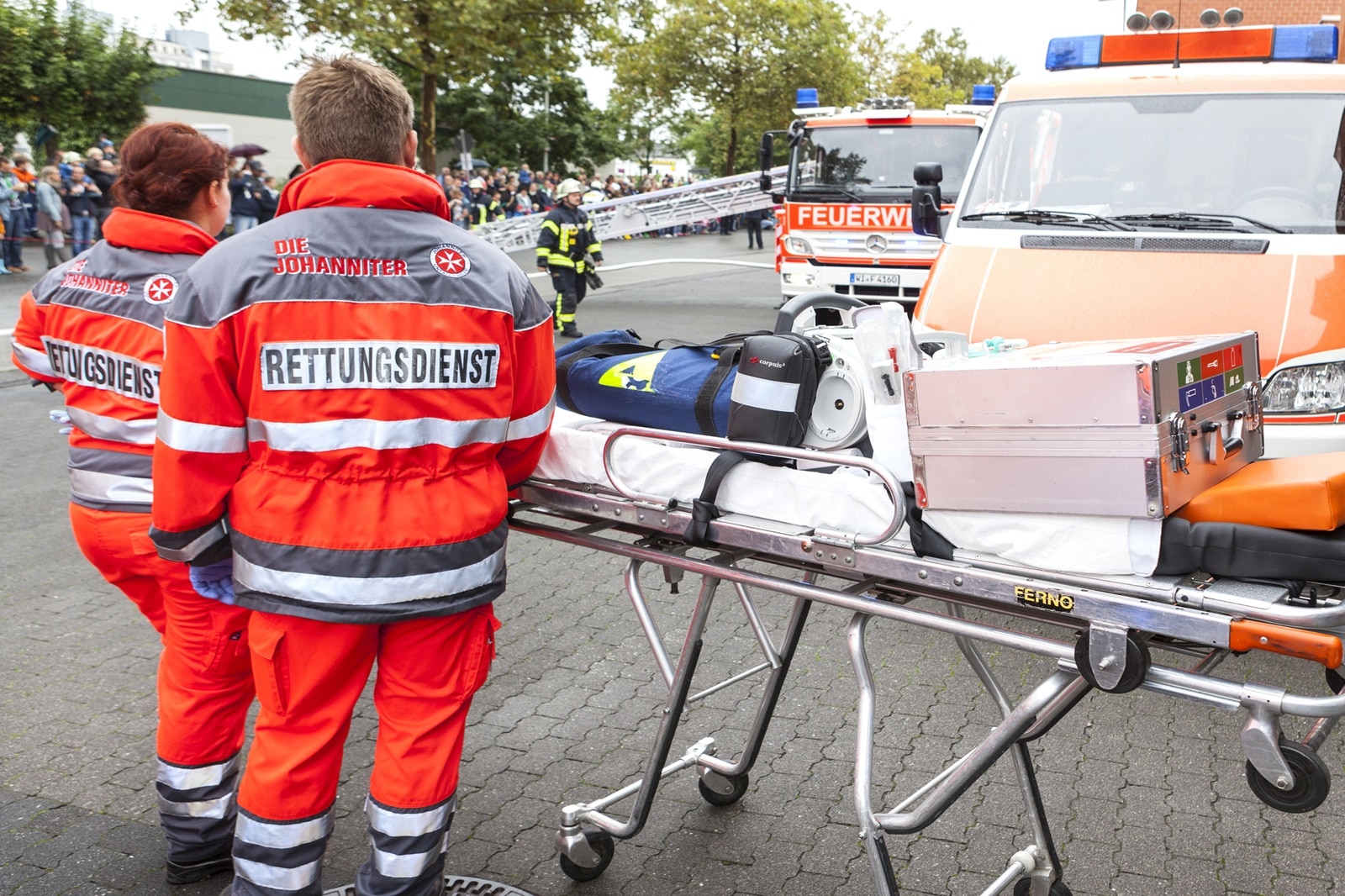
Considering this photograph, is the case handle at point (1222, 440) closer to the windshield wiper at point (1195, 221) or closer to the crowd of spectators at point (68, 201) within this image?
the windshield wiper at point (1195, 221)

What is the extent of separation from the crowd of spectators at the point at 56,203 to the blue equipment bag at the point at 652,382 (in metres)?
17.0

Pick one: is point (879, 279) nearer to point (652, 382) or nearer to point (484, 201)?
point (652, 382)

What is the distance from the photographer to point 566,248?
537 inches

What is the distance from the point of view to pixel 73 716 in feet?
14.0

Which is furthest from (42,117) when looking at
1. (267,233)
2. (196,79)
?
(267,233)

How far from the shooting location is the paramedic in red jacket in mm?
2375

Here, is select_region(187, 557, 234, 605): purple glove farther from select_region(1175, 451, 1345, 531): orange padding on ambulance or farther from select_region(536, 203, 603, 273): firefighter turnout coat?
select_region(536, 203, 603, 273): firefighter turnout coat

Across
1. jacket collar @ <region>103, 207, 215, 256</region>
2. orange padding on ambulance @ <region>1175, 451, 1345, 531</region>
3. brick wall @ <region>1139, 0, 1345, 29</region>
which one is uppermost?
brick wall @ <region>1139, 0, 1345, 29</region>

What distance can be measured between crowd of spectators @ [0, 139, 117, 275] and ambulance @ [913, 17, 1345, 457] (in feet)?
52.6

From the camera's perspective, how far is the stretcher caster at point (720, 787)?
12.1 ft

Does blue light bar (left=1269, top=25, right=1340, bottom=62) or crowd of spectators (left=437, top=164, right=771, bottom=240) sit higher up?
blue light bar (left=1269, top=25, right=1340, bottom=62)

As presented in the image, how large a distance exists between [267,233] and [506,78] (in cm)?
4623

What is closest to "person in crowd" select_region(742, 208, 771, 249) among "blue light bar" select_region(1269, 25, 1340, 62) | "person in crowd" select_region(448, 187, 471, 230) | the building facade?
"person in crowd" select_region(448, 187, 471, 230)

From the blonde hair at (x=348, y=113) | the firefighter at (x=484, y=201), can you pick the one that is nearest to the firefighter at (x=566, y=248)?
the blonde hair at (x=348, y=113)
